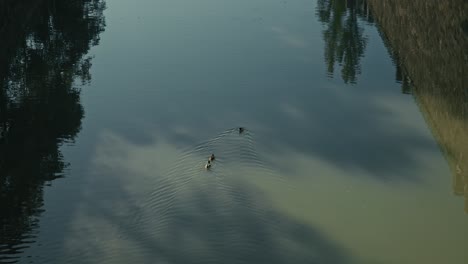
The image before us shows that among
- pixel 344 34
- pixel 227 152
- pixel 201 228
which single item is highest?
pixel 344 34

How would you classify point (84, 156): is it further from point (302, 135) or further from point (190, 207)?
point (302, 135)

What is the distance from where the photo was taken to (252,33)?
1816 centimetres

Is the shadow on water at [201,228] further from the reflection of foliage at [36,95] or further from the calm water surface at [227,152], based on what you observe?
the reflection of foliage at [36,95]

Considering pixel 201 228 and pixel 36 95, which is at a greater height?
pixel 36 95

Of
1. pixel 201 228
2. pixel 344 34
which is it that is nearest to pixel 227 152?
pixel 201 228

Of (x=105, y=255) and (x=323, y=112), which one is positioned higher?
(x=323, y=112)

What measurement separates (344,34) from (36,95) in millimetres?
9198

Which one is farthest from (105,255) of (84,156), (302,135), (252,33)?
(252,33)

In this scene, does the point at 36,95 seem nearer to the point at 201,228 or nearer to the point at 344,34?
the point at 201,228

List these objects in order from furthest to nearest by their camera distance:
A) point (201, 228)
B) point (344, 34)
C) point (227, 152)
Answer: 1. point (344, 34)
2. point (227, 152)
3. point (201, 228)

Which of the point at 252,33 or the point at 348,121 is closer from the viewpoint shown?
the point at 348,121

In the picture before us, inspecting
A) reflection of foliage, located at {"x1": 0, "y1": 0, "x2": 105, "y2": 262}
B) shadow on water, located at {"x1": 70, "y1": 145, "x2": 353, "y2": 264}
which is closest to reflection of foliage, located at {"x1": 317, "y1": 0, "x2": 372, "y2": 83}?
reflection of foliage, located at {"x1": 0, "y1": 0, "x2": 105, "y2": 262}

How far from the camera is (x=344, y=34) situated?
1914cm

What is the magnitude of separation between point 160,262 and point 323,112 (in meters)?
5.57
